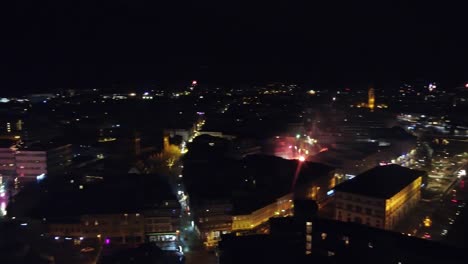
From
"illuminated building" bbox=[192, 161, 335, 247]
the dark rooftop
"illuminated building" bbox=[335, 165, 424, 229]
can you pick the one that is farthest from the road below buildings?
the dark rooftop

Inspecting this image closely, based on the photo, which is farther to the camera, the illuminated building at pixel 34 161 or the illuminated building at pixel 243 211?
the illuminated building at pixel 34 161

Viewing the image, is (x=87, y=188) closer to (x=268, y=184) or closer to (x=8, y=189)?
(x=8, y=189)

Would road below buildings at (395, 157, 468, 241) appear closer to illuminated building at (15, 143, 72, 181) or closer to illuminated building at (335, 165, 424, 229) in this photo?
illuminated building at (335, 165, 424, 229)

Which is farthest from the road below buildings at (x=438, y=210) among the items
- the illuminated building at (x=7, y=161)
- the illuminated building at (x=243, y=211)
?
the illuminated building at (x=7, y=161)

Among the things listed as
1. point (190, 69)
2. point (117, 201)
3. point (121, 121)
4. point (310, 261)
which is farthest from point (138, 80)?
point (310, 261)

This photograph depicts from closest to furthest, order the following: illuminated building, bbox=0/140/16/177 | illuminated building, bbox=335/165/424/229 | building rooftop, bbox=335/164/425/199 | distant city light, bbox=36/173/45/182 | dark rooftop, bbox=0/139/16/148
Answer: illuminated building, bbox=335/165/424/229
building rooftop, bbox=335/164/425/199
distant city light, bbox=36/173/45/182
illuminated building, bbox=0/140/16/177
dark rooftop, bbox=0/139/16/148

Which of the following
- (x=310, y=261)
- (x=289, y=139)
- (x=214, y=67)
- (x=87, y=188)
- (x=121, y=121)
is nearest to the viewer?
(x=310, y=261)

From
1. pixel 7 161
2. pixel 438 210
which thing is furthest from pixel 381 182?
pixel 7 161

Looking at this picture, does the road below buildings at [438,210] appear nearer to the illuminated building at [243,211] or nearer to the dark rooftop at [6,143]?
the illuminated building at [243,211]
